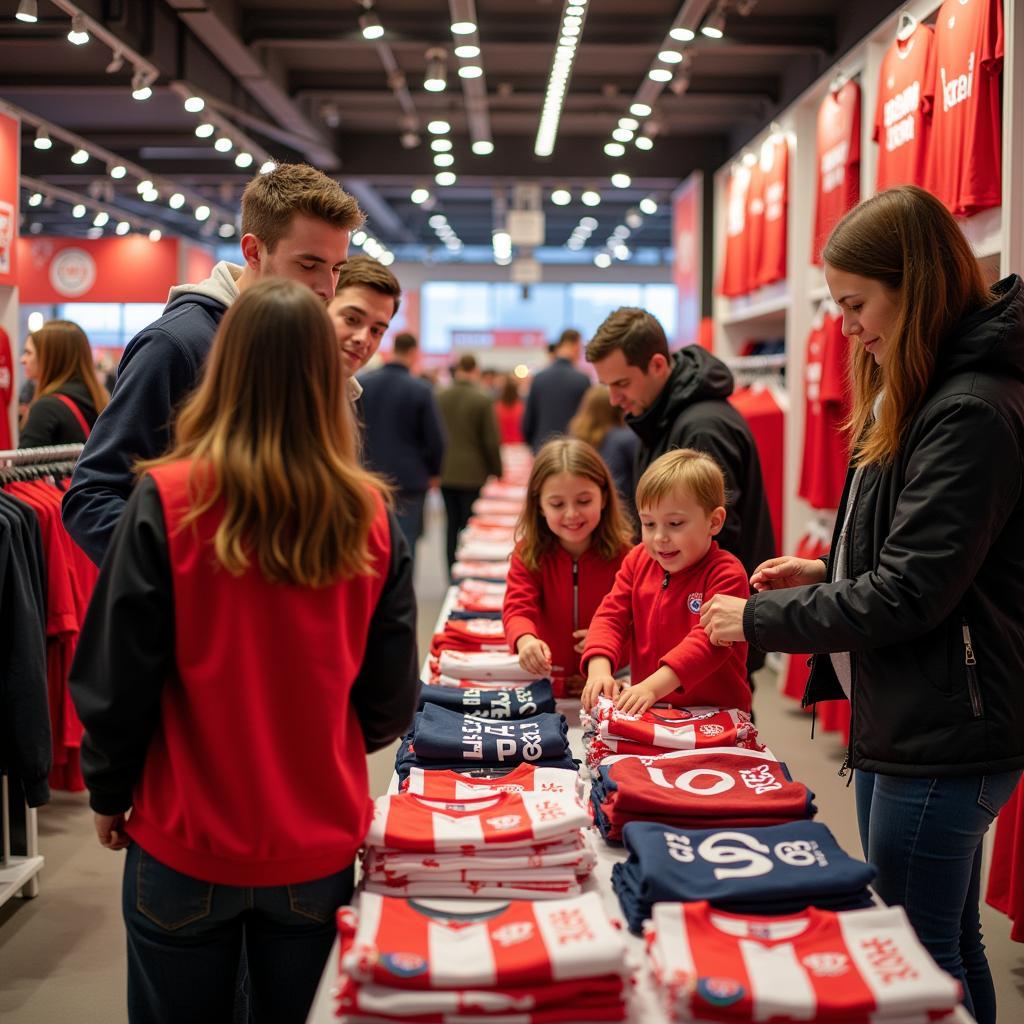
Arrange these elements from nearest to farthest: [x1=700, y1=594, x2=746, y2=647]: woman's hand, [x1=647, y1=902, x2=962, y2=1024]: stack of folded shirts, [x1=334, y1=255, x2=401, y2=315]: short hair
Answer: [x1=647, y1=902, x2=962, y2=1024]: stack of folded shirts, [x1=700, y1=594, x2=746, y2=647]: woman's hand, [x1=334, y1=255, x2=401, y2=315]: short hair

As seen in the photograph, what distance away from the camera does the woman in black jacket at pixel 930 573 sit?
6.06 feet

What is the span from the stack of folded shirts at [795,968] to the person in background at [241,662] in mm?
485

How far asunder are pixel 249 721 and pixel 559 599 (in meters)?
1.56

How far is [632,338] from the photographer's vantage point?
3311mm

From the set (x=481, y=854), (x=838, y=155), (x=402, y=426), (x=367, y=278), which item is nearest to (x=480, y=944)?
(x=481, y=854)

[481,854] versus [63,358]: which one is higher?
[63,358]

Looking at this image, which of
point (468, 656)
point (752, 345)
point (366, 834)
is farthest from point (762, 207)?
point (366, 834)

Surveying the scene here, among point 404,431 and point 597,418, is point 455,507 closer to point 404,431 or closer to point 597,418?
point 404,431

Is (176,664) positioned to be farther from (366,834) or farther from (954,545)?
(954,545)

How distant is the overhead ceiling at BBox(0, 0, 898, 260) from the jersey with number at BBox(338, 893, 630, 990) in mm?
4951

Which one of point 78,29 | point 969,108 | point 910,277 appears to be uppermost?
point 78,29

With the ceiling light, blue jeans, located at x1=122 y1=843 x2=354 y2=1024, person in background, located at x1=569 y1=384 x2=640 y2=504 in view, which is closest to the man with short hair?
blue jeans, located at x1=122 y1=843 x2=354 y2=1024

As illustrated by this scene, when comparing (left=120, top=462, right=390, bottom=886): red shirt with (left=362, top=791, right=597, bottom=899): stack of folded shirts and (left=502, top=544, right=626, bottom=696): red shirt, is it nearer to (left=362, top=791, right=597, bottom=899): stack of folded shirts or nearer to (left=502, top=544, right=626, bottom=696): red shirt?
(left=362, top=791, right=597, bottom=899): stack of folded shirts

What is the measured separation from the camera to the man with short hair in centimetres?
210
